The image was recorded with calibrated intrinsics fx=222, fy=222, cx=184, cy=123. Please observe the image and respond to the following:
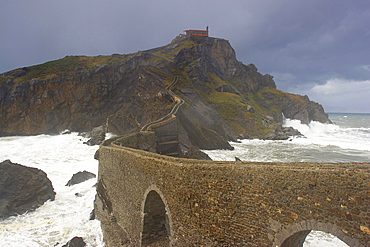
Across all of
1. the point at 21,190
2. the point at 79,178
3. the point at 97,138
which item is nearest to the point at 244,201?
the point at 21,190

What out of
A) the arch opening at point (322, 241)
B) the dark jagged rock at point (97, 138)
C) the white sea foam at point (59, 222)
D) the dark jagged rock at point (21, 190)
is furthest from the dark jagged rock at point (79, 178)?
the arch opening at point (322, 241)

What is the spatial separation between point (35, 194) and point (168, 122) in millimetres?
15793

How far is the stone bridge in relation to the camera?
17.4ft

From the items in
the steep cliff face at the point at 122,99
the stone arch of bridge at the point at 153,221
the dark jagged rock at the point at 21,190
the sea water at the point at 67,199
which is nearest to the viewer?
the stone arch of bridge at the point at 153,221

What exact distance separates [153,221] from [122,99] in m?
57.4

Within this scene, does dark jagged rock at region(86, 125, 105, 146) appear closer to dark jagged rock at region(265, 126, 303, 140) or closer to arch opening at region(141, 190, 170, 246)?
arch opening at region(141, 190, 170, 246)

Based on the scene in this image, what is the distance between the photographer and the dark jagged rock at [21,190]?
57.1 ft

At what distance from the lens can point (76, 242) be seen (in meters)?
13.3

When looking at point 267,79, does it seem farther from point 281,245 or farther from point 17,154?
point 281,245

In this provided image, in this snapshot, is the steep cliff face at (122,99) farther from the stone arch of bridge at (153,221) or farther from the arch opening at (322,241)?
the stone arch of bridge at (153,221)

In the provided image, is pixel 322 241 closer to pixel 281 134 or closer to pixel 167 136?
pixel 167 136

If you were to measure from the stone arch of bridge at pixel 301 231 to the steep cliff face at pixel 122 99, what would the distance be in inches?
1464

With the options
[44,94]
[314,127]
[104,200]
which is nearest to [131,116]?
[44,94]

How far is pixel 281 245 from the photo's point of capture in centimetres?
604
